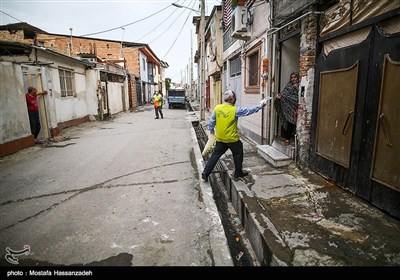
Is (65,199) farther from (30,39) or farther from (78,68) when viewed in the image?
(30,39)

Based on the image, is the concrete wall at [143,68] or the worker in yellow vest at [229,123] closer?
the worker in yellow vest at [229,123]

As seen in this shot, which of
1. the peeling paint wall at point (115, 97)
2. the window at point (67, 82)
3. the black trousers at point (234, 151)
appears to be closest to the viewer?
the black trousers at point (234, 151)

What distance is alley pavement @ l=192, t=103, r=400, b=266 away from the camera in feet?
8.40

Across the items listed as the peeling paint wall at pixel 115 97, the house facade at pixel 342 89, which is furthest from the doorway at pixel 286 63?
the peeling paint wall at pixel 115 97

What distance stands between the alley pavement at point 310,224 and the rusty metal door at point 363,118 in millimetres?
324

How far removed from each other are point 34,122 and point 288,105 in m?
Result: 8.33

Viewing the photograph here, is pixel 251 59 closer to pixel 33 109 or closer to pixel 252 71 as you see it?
pixel 252 71

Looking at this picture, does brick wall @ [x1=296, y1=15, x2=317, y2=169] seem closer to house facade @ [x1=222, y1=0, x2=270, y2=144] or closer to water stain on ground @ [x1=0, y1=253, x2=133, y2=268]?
house facade @ [x1=222, y1=0, x2=270, y2=144]

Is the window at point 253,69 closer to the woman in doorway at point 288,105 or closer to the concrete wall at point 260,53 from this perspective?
the concrete wall at point 260,53

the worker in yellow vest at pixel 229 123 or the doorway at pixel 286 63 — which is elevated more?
the doorway at pixel 286 63

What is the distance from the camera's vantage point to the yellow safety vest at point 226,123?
4.70m

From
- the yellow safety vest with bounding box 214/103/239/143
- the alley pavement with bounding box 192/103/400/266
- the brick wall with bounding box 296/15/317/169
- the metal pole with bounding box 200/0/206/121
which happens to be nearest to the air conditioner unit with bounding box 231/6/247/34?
the brick wall with bounding box 296/15/317/169

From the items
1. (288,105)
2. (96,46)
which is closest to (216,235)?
(288,105)

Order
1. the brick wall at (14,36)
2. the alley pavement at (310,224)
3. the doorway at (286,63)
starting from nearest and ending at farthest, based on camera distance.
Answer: the alley pavement at (310,224)
the doorway at (286,63)
the brick wall at (14,36)
